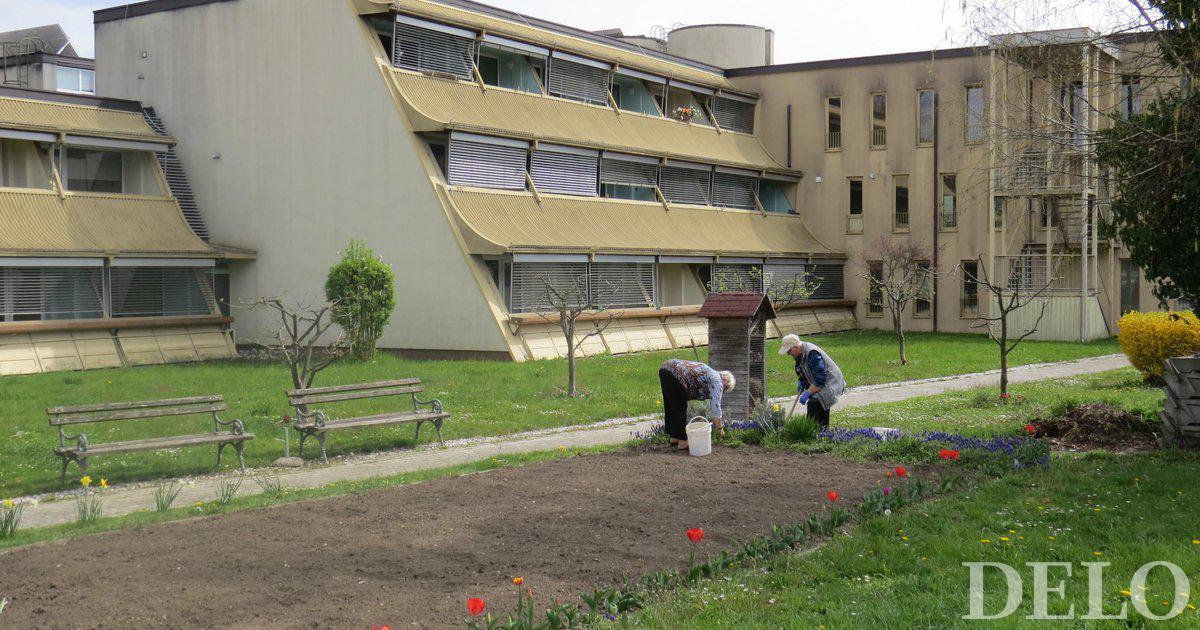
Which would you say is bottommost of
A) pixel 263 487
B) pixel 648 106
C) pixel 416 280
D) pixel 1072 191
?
pixel 263 487

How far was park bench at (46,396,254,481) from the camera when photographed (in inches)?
527

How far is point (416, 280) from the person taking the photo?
30781mm

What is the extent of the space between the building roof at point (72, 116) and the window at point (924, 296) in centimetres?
2551

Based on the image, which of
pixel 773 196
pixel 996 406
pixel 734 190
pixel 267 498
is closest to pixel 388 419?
pixel 267 498

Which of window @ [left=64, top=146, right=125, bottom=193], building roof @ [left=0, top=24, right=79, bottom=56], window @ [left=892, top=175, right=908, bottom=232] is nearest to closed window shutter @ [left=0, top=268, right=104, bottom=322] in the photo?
window @ [left=64, top=146, right=125, bottom=193]

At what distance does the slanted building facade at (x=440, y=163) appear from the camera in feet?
100

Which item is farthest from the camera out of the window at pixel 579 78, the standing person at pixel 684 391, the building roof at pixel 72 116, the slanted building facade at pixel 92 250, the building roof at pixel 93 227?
the window at pixel 579 78

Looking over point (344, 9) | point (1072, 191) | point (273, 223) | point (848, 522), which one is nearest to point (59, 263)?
point (273, 223)

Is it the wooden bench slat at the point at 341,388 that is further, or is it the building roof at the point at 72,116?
the building roof at the point at 72,116

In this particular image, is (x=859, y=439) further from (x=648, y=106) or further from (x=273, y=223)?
(x=648, y=106)

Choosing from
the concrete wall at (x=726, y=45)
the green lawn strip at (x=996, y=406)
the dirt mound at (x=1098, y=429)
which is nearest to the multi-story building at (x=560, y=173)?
the concrete wall at (x=726, y=45)

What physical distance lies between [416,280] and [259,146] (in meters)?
7.23

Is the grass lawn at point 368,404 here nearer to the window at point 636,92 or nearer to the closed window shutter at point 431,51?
the closed window shutter at point 431,51

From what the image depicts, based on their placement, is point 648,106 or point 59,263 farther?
point 648,106
